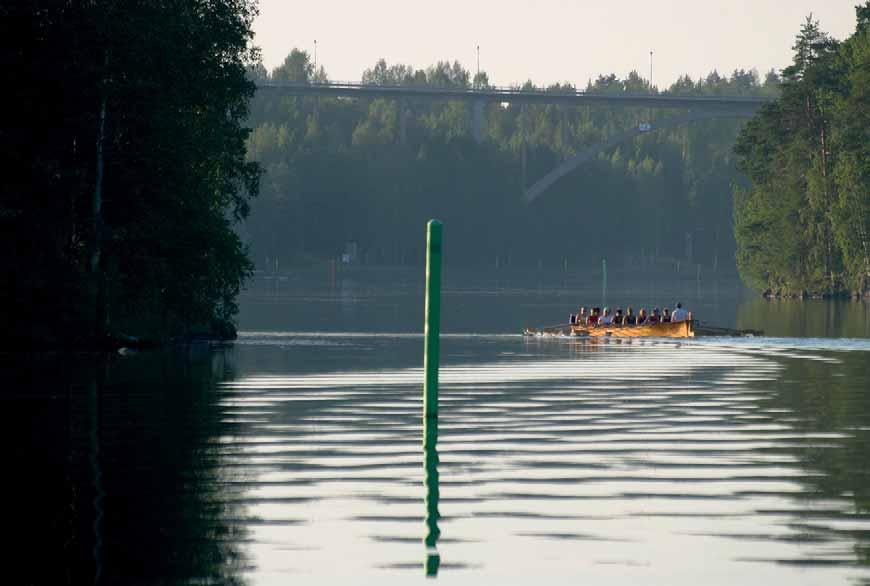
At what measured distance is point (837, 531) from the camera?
537 inches

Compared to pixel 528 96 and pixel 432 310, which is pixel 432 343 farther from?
pixel 528 96

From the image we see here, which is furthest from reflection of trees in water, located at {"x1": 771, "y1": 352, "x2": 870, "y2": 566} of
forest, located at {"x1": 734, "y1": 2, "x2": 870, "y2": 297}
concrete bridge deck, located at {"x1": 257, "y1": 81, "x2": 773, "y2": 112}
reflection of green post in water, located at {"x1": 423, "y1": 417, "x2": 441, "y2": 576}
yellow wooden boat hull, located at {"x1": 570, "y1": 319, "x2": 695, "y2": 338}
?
concrete bridge deck, located at {"x1": 257, "y1": 81, "x2": 773, "y2": 112}

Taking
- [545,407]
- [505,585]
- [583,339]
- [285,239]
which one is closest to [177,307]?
[583,339]

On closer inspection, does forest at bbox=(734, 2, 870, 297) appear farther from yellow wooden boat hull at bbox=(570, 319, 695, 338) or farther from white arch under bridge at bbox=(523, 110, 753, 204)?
yellow wooden boat hull at bbox=(570, 319, 695, 338)

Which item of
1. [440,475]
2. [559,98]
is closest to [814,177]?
[559,98]

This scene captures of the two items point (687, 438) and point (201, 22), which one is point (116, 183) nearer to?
point (201, 22)

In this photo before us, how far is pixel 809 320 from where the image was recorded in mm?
73625

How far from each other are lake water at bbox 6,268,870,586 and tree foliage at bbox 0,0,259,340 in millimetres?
5534

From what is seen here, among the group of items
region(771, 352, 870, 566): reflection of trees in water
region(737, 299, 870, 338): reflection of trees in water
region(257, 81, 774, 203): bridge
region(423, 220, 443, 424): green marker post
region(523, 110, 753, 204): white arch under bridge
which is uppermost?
region(257, 81, 774, 203): bridge

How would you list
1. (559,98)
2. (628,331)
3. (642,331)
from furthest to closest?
(559,98) < (628,331) < (642,331)

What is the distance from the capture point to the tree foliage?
4100 centimetres

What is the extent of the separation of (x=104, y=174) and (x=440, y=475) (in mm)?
28620

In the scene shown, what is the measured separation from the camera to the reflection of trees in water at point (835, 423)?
15711 mm

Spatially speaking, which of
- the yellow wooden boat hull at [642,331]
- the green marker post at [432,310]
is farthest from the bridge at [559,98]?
the green marker post at [432,310]
